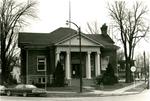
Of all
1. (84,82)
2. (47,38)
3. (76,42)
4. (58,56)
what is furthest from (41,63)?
(84,82)

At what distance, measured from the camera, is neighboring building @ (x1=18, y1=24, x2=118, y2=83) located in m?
51.2

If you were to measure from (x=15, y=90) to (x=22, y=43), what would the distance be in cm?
1813

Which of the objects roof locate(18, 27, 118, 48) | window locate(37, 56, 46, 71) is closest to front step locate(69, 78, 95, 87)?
window locate(37, 56, 46, 71)

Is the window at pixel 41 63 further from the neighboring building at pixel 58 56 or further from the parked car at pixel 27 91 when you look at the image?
the parked car at pixel 27 91

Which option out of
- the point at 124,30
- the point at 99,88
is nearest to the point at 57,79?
the point at 99,88

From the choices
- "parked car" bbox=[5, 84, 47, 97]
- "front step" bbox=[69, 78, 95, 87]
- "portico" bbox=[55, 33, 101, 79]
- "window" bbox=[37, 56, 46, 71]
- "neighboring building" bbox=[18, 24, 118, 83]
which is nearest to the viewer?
"parked car" bbox=[5, 84, 47, 97]

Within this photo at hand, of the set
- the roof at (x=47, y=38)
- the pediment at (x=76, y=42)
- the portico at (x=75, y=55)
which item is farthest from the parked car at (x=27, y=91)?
the roof at (x=47, y=38)

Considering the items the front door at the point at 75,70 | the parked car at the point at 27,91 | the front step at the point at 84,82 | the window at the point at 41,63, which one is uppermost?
the window at the point at 41,63

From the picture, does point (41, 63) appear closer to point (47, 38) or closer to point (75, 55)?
point (47, 38)

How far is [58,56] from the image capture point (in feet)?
167

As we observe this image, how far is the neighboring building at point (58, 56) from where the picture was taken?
51188 millimetres

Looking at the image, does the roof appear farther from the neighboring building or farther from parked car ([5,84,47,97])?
parked car ([5,84,47,97])

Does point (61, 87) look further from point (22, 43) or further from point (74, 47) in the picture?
point (22, 43)

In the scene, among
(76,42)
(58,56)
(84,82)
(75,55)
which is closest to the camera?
(58,56)
